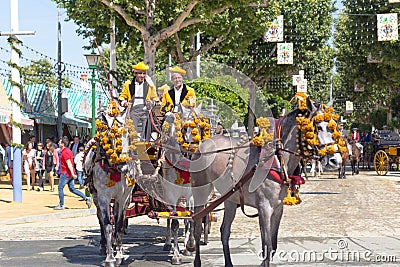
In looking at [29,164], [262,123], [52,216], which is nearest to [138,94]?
[262,123]

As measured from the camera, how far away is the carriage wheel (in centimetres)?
3372

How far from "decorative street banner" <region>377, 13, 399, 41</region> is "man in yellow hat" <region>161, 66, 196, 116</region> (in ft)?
74.4

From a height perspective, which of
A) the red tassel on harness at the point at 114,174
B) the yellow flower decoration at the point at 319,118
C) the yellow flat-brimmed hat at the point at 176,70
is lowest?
the red tassel on harness at the point at 114,174

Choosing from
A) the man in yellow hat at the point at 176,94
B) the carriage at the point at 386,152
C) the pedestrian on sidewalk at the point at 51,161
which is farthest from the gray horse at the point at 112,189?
the carriage at the point at 386,152

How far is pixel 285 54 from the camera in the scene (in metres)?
37.5

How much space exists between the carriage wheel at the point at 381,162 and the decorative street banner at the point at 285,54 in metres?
7.70

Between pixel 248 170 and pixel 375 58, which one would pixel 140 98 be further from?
pixel 375 58

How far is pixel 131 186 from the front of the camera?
10102mm

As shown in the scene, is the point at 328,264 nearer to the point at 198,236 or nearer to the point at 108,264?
the point at 198,236

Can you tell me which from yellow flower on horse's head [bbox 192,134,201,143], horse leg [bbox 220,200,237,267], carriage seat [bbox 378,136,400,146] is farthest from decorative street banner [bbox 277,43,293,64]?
horse leg [bbox 220,200,237,267]

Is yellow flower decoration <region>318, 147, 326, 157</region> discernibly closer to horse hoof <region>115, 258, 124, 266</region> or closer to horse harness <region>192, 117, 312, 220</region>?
horse harness <region>192, 117, 312, 220</region>

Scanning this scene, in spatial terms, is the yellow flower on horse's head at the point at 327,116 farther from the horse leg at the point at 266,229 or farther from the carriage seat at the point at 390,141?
the carriage seat at the point at 390,141

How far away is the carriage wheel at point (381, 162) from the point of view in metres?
33.7

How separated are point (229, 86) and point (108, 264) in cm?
353
